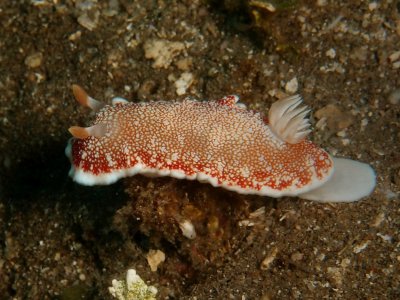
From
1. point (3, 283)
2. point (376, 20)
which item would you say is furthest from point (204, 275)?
point (376, 20)

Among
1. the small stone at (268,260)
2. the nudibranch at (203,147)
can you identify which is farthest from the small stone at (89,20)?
the small stone at (268,260)

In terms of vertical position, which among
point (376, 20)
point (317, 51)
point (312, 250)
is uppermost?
point (376, 20)

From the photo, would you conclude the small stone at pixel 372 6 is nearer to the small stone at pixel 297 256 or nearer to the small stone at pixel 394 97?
the small stone at pixel 394 97

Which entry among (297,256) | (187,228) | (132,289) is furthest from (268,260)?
(132,289)

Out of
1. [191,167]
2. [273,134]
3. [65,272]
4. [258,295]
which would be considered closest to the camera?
[191,167]

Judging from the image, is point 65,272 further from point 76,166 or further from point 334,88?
point 334,88

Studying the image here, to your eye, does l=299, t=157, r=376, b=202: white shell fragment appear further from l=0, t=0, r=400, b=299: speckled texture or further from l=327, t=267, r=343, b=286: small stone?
l=327, t=267, r=343, b=286: small stone

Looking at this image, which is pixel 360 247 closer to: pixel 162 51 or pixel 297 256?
pixel 297 256
